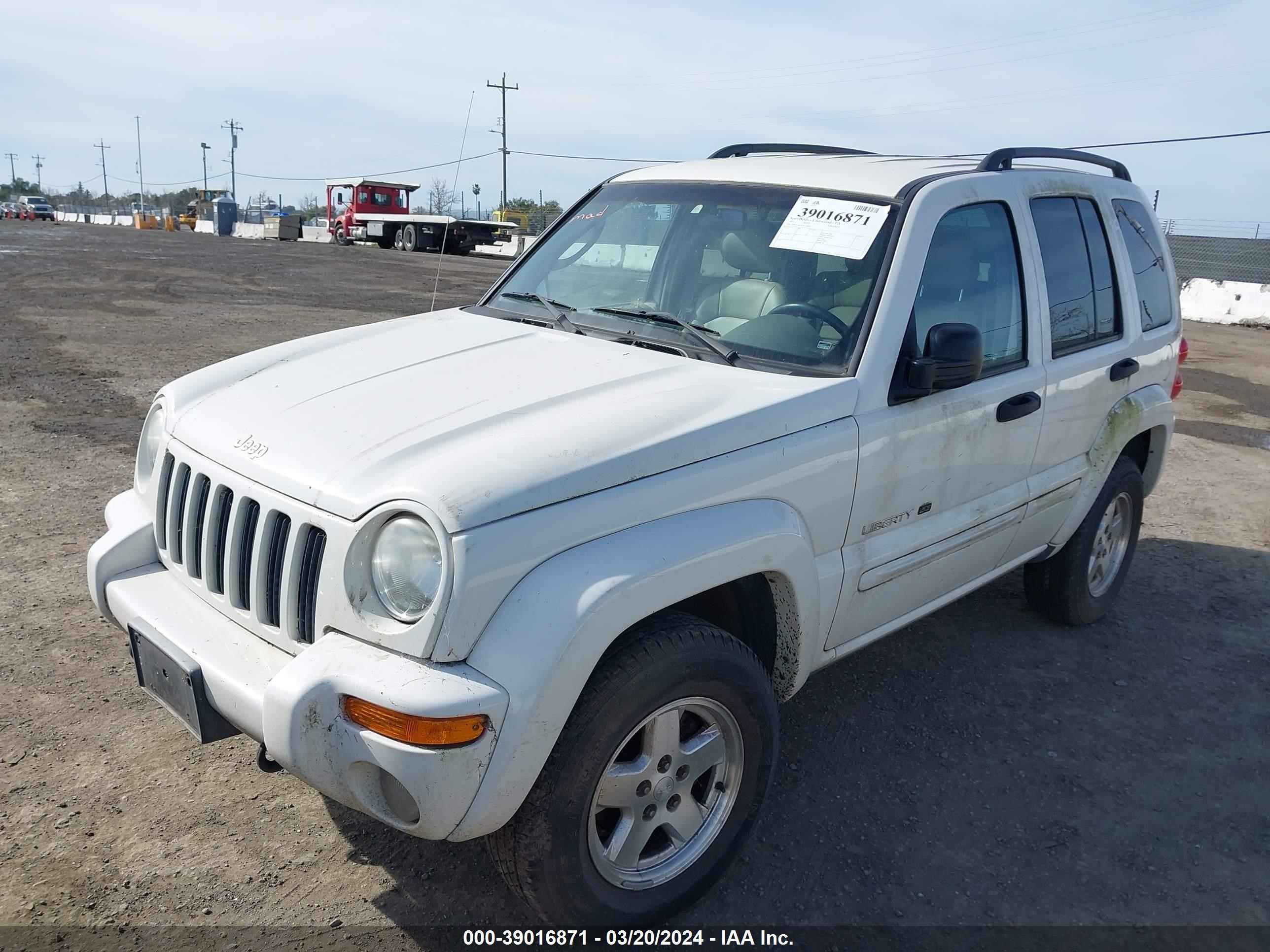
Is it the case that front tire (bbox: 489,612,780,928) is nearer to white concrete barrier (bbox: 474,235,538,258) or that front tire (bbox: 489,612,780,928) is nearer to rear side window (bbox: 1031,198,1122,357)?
rear side window (bbox: 1031,198,1122,357)

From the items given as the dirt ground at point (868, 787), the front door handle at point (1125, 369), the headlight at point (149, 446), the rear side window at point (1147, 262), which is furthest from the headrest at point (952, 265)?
the headlight at point (149, 446)

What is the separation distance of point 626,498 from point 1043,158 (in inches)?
106

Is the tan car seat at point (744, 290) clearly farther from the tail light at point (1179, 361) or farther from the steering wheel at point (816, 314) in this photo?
the tail light at point (1179, 361)

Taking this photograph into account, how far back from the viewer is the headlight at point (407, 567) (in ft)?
6.93

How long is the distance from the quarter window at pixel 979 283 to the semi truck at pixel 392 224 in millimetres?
32862

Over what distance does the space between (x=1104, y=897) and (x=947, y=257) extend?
6.66ft

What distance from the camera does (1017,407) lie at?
3.43 metres

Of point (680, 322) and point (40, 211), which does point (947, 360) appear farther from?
point (40, 211)

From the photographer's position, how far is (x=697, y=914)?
8.85 ft

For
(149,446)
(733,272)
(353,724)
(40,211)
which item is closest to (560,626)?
(353,724)

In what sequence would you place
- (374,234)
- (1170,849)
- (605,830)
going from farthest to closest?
(374,234) < (1170,849) < (605,830)

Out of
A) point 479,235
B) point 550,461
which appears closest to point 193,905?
point 550,461

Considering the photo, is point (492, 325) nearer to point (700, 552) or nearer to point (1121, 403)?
point (700, 552)

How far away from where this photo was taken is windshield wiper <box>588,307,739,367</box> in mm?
2982
